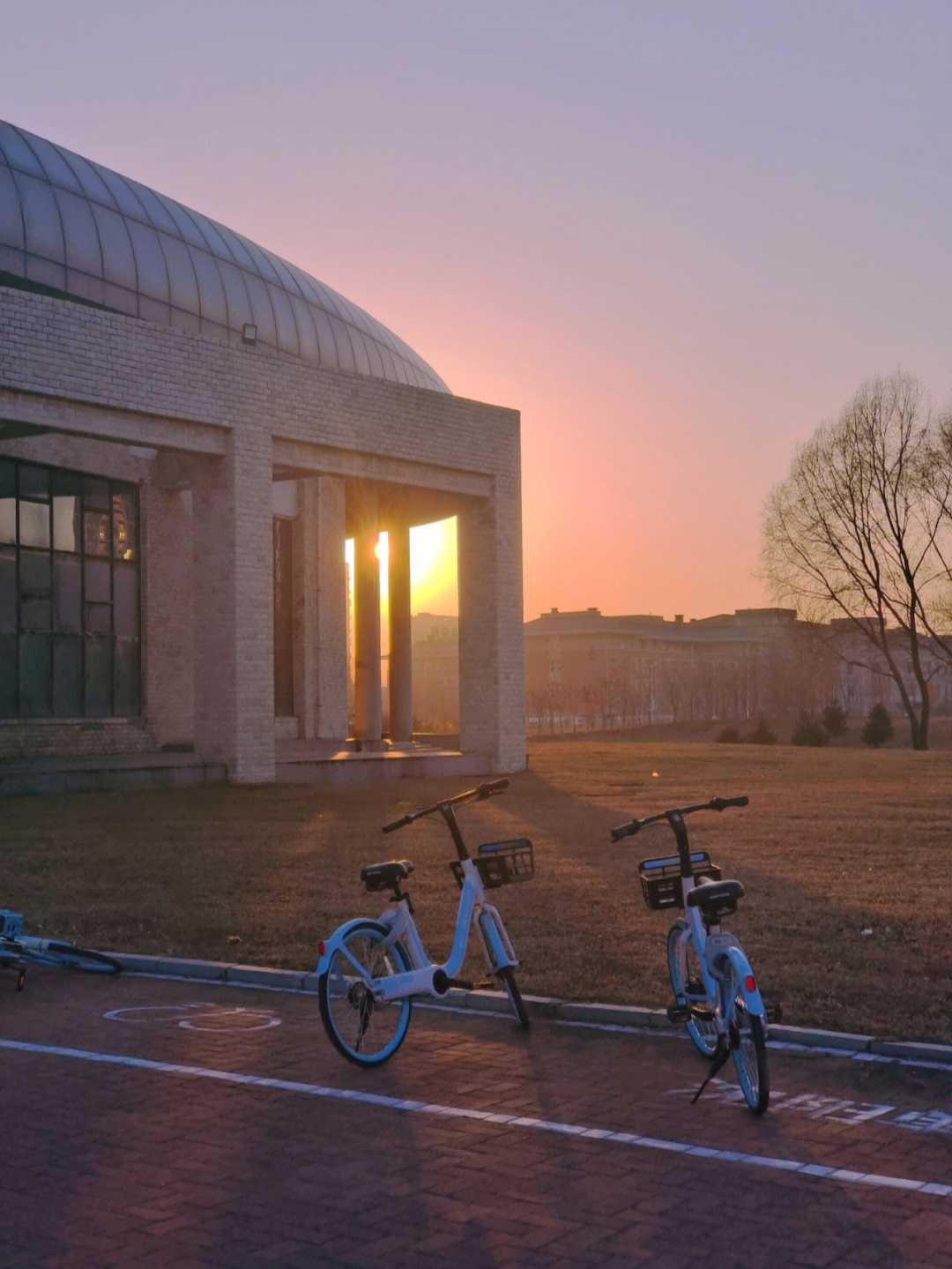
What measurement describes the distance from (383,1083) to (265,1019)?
1.82 meters

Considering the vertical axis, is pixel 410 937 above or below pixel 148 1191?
above

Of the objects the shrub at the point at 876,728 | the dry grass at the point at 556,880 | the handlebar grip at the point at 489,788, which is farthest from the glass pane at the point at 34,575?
the shrub at the point at 876,728

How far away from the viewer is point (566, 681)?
135 metres

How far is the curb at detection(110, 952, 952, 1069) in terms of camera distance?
7488 mm

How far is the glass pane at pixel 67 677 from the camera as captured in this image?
3056cm

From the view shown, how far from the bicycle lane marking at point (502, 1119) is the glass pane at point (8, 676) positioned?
22.5 m

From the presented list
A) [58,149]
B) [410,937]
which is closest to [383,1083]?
[410,937]

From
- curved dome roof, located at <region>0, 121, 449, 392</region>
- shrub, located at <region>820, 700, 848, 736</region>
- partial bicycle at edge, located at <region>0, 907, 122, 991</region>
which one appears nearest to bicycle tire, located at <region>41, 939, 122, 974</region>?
partial bicycle at edge, located at <region>0, 907, 122, 991</region>

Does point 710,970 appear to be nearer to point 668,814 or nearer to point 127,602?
point 668,814

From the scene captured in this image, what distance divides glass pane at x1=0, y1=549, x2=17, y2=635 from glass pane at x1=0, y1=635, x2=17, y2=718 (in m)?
0.24

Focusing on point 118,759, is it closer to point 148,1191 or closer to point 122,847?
point 122,847

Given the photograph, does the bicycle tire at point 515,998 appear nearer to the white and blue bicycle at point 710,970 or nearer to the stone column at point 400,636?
the white and blue bicycle at point 710,970

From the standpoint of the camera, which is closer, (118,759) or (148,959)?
(148,959)

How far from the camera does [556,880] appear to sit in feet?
46.8
